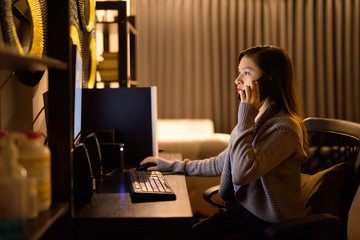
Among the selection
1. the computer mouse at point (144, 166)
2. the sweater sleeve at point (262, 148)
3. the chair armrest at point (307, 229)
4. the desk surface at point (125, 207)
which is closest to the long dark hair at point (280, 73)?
the sweater sleeve at point (262, 148)

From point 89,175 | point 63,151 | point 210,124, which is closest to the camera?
point 63,151

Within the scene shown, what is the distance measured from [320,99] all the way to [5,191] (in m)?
4.11

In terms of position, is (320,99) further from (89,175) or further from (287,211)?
(89,175)

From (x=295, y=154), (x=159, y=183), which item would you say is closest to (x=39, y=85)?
(x=159, y=183)

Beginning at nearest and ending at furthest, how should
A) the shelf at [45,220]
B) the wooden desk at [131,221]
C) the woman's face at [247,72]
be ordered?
the shelf at [45,220] → the wooden desk at [131,221] → the woman's face at [247,72]

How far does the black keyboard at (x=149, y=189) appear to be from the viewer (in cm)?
122

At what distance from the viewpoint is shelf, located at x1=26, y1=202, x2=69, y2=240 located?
765 mm

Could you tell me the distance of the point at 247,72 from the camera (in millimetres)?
1534

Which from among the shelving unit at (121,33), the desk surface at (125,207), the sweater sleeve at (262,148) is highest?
the shelving unit at (121,33)

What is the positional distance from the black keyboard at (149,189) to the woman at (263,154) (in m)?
0.25

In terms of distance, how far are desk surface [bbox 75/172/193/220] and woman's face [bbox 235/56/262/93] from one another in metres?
0.48

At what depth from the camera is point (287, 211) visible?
4.33 ft

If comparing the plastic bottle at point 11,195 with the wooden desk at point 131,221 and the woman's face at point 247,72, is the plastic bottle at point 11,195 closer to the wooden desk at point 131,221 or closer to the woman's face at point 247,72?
the wooden desk at point 131,221

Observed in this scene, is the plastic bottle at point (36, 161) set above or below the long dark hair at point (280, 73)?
below
